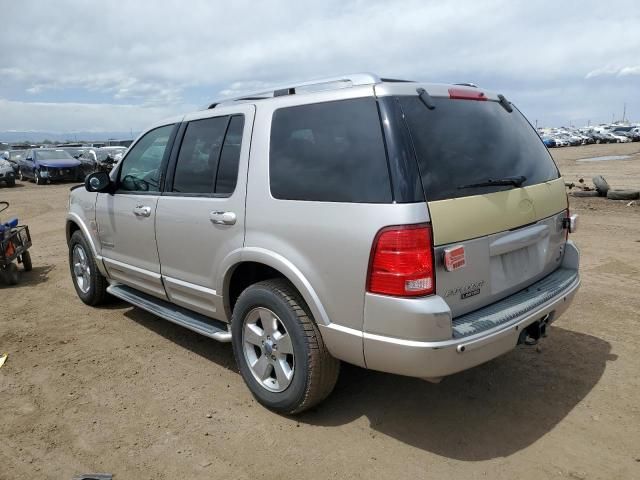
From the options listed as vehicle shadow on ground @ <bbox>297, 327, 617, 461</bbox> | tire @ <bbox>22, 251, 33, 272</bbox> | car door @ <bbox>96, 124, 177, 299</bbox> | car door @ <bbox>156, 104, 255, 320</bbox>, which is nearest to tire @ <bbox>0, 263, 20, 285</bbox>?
tire @ <bbox>22, 251, 33, 272</bbox>

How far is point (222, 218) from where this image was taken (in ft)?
11.5

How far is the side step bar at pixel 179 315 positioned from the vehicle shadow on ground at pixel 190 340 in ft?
1.32

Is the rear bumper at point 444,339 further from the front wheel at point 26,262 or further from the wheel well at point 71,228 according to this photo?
the front wheel at point 26,262

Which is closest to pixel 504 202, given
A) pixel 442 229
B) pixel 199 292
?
pixel 442 229

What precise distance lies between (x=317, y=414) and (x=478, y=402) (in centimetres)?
107

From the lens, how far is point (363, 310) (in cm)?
275

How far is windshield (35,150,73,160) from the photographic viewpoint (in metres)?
24.5

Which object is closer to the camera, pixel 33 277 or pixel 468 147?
pixel 468 147

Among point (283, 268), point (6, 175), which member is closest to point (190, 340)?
point (283, 268)

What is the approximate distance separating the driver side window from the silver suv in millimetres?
276

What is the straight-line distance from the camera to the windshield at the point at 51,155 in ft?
80.4

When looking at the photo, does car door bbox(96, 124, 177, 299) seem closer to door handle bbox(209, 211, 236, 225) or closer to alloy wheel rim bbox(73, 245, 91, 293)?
alloy wheel rim bbox(73, 245, 91, 293)

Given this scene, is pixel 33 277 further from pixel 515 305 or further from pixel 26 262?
pixel 515 305

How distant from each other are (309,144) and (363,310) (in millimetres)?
1054
